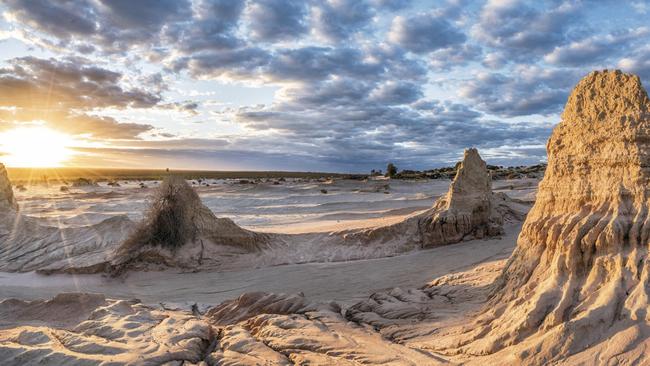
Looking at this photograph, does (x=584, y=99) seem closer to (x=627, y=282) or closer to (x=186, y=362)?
(x=627, y=282)

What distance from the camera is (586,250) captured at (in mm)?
5676

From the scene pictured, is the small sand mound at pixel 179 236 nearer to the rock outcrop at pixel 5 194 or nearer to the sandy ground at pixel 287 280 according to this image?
the sandy ground at pixel 287 280

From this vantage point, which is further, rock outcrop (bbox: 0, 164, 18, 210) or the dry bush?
rock outcrop (bbox: 0, 164, 18, 210)

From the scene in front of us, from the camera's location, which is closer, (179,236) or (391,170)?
(179,236)

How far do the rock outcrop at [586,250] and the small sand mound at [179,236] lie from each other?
31.2 feet

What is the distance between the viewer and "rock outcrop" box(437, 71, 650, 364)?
483cm

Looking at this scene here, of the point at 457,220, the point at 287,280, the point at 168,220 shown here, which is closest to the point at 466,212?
the point at 457,220

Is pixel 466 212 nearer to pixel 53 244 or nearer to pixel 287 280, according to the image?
pixel 287 280

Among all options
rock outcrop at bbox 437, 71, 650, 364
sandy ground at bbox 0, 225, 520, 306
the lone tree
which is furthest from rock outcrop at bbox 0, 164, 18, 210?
the lone tree

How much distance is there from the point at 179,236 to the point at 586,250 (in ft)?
37.2

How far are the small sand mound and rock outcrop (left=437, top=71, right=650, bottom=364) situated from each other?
9504 mm

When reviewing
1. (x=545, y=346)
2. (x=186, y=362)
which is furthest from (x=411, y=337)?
(x=186, y=362)

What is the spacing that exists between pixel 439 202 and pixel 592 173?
9.61m

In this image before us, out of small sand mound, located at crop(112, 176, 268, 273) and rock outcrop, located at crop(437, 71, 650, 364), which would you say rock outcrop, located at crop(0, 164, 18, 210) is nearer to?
small sand mound, located at crop(112, 176, 268, 273)
